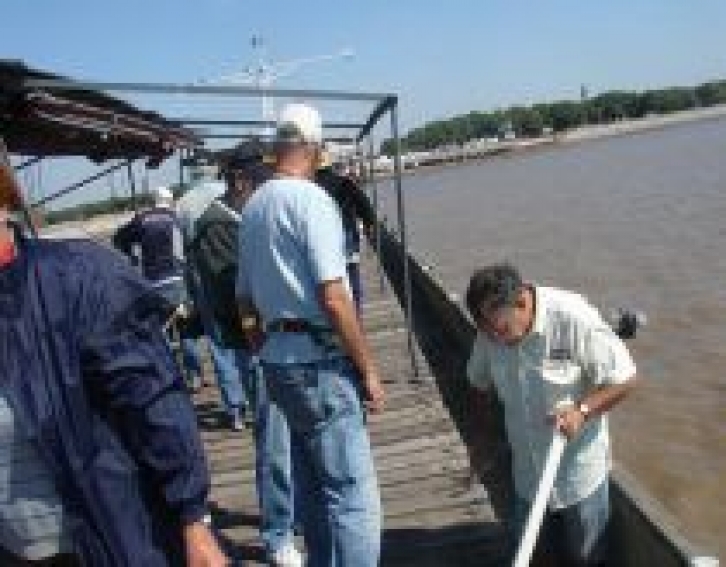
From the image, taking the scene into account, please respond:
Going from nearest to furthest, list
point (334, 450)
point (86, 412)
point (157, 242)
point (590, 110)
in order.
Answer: point (86, 412)
point (334, 450)
point (157, 242)
point (590, 110)

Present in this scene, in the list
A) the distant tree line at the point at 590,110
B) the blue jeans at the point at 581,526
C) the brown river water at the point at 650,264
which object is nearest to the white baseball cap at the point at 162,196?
the brown river water at the point at 650,264

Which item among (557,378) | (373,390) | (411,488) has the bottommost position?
(411,488)

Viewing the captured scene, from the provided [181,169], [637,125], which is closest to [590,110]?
[637,125]

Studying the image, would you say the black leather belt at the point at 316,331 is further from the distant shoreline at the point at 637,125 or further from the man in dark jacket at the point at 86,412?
the distant shoreline at the point at 637,125

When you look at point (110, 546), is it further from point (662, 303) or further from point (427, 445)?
point (662, 303)

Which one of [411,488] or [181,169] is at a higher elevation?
[181,169]

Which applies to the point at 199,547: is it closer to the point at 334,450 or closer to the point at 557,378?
the point at 334,450

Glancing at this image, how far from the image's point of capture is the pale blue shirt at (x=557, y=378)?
16.2 feet

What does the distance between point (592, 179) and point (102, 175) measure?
44.5 metres

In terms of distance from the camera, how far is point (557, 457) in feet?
15.7

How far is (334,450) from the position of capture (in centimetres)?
437

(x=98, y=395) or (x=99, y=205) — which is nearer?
(x=98, y=395)

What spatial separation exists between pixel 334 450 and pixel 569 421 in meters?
1.02

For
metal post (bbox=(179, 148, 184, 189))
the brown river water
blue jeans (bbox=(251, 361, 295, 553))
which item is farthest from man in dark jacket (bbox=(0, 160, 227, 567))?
metal post (bbox=(179, 148, 184, 189))
